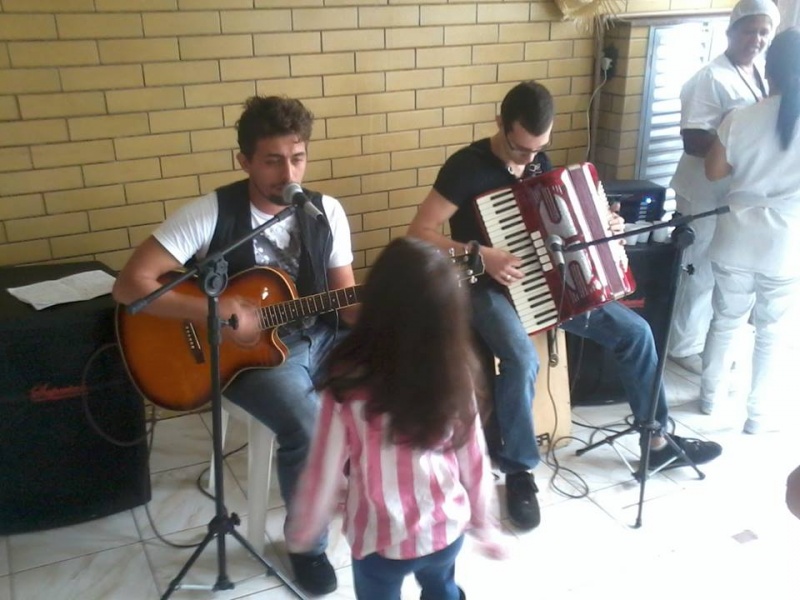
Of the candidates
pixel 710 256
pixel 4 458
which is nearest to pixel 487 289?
pixel 710 256

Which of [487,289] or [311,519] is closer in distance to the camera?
[311,519]

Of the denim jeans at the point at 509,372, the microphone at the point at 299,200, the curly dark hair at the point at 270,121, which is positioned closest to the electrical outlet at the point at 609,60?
the denim jeans at the point at 509,372

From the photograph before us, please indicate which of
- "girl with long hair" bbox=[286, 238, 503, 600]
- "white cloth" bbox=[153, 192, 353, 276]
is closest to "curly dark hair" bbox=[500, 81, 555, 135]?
"white cloth" bbox=[153, 192, 353, 276]

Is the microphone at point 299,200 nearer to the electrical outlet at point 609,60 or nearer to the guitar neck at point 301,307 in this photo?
the guitar neck at point 301,307

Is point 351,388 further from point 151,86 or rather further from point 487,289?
point 151,86

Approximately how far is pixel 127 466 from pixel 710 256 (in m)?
2.01

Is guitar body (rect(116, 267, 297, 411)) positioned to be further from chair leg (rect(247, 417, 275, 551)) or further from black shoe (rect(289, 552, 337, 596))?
black shoe (rect(289, 552, 337, 596))

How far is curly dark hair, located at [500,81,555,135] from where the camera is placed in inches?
86.1

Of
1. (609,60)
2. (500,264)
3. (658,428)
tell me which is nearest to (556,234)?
(500,264)

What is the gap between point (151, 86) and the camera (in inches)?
96.1

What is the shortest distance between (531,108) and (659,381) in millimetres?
864

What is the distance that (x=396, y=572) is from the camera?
4.64 ft

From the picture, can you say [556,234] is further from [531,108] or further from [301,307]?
[301,307]

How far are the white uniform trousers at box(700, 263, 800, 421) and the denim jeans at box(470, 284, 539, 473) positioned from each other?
2.72 ft
